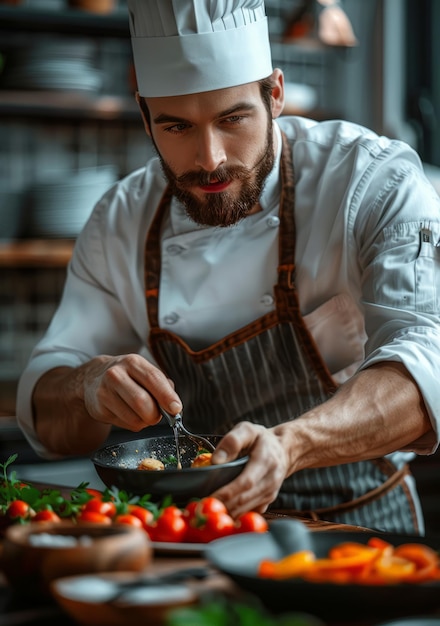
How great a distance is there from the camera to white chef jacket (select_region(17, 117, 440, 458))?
1.83 meters

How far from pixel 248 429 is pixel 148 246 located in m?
0.87

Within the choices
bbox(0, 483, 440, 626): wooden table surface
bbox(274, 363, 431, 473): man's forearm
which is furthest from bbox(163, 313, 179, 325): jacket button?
bbox(0, 483, 440, 626): wooden table surface

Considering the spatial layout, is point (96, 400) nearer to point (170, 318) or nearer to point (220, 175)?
point (170, 318)

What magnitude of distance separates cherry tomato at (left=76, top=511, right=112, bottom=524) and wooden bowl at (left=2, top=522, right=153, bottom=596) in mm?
165

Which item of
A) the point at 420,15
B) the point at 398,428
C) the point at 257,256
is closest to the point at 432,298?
the point at 398,428

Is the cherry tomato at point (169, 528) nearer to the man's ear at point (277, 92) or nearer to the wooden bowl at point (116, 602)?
the wooden bowl at point (116, 602)

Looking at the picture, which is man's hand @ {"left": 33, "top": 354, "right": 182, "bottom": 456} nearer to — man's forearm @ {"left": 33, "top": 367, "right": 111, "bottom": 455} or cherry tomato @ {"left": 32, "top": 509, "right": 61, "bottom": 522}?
man's forearm @ {"left": 33, "top": 367, "right": 111, "bottom": 455}

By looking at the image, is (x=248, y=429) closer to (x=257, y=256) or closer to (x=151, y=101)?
(x=257, y=256)

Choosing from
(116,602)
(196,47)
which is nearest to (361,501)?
(196,47)

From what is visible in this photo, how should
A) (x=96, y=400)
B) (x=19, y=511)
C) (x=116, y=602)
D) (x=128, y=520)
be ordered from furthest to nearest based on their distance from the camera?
(x=96, y=400), (x=19, y=511), (x=128, y=520), (x=116, y=602)

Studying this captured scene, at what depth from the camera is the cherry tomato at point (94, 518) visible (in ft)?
4.11

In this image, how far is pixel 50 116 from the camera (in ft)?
12.2

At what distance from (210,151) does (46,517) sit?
86cm

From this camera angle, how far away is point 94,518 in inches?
49.5
